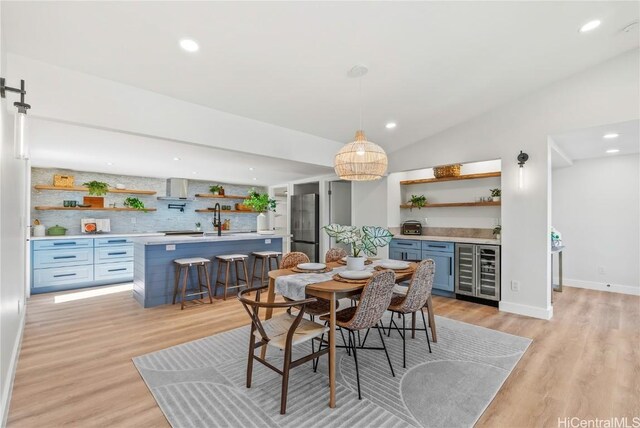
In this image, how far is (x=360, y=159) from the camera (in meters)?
3.04

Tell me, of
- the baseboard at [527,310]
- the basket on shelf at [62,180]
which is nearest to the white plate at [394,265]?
the baseboard at [527,310]

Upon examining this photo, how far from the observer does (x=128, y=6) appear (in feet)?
6.88

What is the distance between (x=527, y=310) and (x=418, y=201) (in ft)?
7.73

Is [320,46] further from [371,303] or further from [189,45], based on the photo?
[371,303]

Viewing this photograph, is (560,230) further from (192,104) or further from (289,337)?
(192,104)

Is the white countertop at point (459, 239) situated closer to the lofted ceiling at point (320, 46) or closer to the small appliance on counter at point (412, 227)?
the small appliance on counter at point (412, 227)

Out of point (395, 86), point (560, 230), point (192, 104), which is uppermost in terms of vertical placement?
point (395, 86)

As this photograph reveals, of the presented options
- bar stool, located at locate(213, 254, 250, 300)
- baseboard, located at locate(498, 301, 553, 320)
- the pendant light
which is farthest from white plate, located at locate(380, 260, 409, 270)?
bar stool, located at locate(213, 254, 250, 300)

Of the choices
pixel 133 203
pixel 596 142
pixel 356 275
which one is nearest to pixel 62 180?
pixel 133 203

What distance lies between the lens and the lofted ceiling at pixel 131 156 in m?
3.54

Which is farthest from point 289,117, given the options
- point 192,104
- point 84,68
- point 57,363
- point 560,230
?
point 560,230

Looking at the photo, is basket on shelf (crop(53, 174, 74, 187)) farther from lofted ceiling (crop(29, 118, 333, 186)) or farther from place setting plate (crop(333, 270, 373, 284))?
place setting plate (crop(333, 270, 373, 284))

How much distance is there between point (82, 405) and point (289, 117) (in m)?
3.52

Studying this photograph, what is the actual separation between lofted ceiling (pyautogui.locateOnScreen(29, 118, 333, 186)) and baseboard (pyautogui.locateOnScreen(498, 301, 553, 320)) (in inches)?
134
